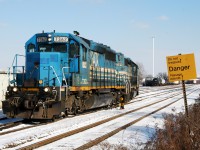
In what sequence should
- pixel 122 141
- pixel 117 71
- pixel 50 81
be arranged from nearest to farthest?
pixel 122 141 < pixel 50 81 < pixel 117 71

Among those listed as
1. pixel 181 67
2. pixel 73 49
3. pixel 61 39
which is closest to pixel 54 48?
pixel 61 39

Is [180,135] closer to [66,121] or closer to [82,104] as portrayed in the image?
[66,121]

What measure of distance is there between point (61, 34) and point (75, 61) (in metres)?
1.35

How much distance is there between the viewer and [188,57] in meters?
9.04

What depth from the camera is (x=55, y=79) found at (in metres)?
13.4

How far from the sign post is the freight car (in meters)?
5.03

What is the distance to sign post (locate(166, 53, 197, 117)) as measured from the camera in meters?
9.02

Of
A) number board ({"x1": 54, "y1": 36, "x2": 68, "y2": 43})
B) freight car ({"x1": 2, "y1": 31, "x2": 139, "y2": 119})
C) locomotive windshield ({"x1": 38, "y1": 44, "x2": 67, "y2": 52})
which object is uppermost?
number board ({"x1": 54, "y1": 36, "x2": 68, "y2": 43})

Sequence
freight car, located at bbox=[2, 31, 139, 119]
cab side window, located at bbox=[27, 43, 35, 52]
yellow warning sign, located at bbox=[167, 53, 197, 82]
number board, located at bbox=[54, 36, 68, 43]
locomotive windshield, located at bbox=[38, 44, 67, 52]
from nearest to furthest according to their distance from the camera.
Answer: yellow warning sign, located at bbox=[167, 53, 197, 82]
freight car, located at bbox=[2, 31, 139, 119]
number board, located at bbox=[54, 36, 68, 43]
locomotive windshield, located at bbox=[38, 44, 67, 52]
cab side window, located at bbox=[27, 43, 35, 52]

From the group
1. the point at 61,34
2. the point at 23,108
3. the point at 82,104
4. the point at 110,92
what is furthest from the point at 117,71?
the point at 23,108

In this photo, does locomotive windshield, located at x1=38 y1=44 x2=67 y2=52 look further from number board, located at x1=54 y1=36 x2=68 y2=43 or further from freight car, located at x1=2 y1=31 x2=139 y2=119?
number board, located at x1=54 y1=36 x2=68 y2=43

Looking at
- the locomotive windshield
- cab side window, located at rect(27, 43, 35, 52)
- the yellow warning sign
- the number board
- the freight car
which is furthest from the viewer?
cab side window, located at rect(27, 43, 35, 52)

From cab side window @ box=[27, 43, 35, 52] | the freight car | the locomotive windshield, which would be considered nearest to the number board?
the freight car

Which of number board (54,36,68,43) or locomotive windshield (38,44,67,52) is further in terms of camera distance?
locomotive windshield (38,44,67,52)
